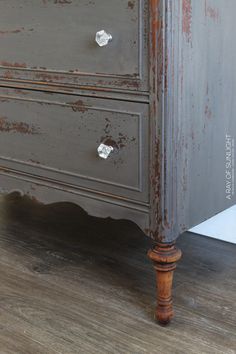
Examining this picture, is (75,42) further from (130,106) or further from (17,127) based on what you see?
(17,127)

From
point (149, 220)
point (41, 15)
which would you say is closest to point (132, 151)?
point (149, 220)

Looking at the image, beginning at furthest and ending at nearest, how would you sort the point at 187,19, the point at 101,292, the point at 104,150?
the point at 101,292
the point at 104,150
the point at 187,19

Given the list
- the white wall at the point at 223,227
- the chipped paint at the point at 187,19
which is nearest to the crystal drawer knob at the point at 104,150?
the chipped paint at the point at 187,19

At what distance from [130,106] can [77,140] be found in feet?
0.61

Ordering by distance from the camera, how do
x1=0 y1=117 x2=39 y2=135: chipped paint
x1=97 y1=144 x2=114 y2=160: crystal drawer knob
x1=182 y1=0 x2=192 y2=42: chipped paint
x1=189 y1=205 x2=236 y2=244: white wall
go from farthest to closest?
x1=189 y1=205 x2=236 y2=244: white wall < x1=0 y1=117 x2=39 y2=135: chipped paint < x1=97 y1=144 x2=114 y2=160: crystal drawer knob < x1=182 y1=0 x2=192 y2=42: chipped paint

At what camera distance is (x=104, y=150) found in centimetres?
122

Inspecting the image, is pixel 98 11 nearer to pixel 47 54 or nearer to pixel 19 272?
pixel 47 54

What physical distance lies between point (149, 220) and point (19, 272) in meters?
0.49

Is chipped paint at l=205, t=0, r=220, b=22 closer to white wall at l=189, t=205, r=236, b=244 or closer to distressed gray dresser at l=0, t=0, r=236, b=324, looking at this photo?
distressed gray dresser at l=0, t=0, r=236, b=324

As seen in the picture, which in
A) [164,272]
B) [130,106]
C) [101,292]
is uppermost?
[130,106]

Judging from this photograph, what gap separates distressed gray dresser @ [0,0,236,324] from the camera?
111 centimetres

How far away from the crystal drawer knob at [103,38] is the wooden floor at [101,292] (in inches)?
24.1

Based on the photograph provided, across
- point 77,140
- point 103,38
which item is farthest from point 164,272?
point 103,38

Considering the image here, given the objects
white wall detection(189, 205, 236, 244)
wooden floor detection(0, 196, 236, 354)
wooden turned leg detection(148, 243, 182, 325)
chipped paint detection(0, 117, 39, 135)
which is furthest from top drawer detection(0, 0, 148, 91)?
white wall detection(189, 205, 236, 244)
